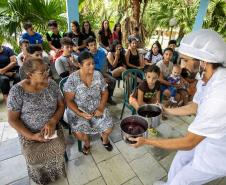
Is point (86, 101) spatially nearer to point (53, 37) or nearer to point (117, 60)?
point (117, 60)

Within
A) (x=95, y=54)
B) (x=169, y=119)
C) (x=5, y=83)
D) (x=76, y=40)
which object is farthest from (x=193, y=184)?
(x=76, y=40)

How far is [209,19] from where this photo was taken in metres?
7.04

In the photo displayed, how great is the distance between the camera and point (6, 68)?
141 inches

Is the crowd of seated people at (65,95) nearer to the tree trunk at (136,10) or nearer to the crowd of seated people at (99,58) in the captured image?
the crowd of seated people at (99,58)

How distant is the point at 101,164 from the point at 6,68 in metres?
2.58

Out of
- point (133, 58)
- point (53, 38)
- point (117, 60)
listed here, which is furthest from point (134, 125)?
point (53, 38)

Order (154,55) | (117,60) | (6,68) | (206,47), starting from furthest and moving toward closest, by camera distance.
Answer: (154,55) < (117,60) < (6,68) < (206,47)

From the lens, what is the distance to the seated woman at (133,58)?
13.2ft

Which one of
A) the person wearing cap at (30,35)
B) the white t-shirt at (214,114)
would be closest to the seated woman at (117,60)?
the person wearing cap at (30,35)

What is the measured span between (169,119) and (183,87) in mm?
667

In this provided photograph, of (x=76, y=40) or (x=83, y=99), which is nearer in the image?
(x=83, y=99)

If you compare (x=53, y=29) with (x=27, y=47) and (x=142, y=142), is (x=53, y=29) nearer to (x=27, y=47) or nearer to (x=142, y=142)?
(x=27, y=47)

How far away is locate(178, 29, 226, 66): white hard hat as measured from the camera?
3.66 feet

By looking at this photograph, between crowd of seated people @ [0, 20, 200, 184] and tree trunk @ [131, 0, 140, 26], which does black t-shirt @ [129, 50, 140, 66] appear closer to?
crowd of seated people @ [0, 20, 200, 184]
